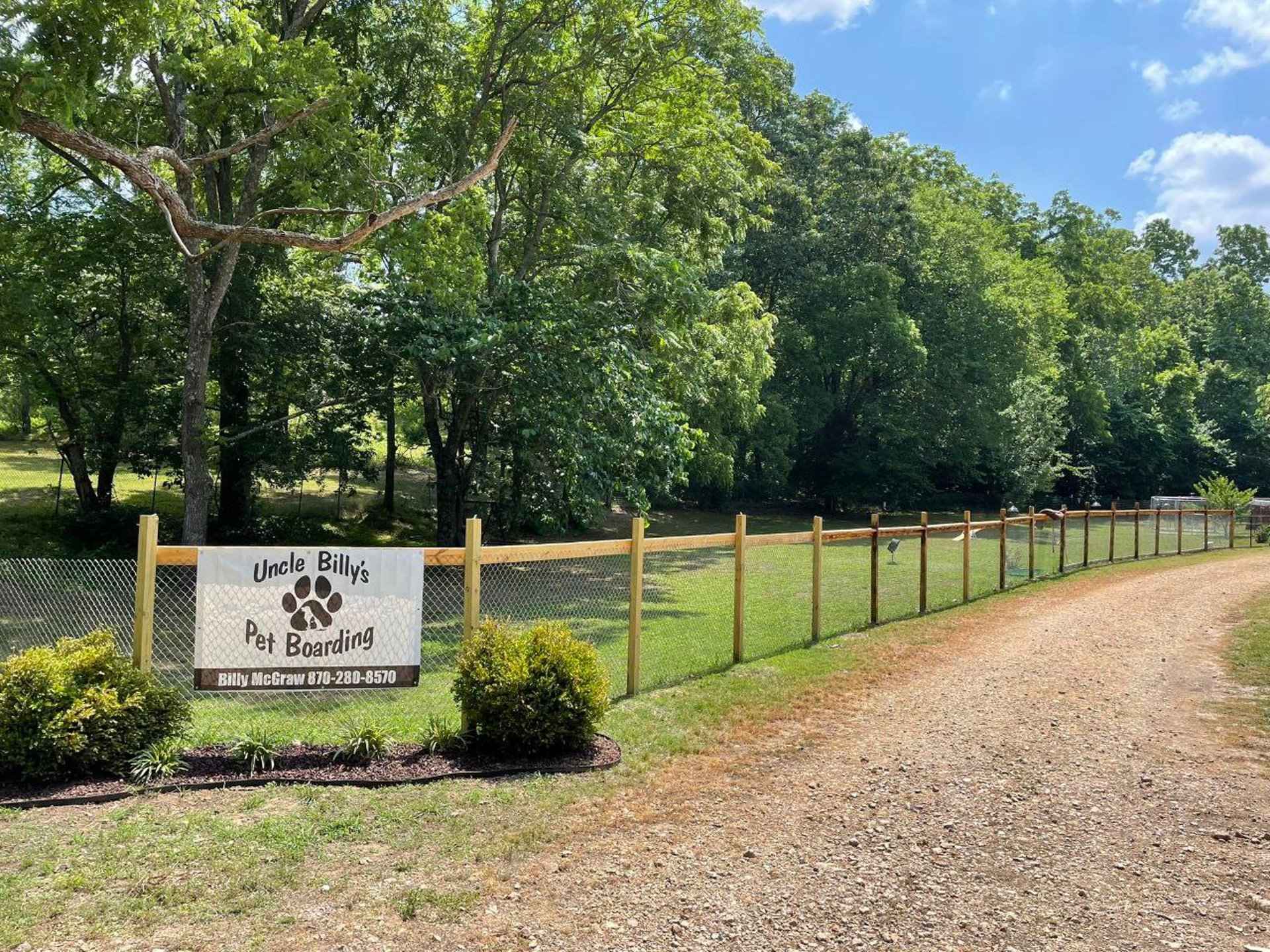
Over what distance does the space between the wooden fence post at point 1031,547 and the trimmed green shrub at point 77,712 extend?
1477 cm

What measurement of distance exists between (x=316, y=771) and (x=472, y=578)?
1.62 m

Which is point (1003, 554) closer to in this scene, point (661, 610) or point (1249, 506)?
point (661, 610)

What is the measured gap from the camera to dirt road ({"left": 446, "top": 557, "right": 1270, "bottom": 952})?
3717mm

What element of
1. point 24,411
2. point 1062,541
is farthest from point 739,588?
point 24,411

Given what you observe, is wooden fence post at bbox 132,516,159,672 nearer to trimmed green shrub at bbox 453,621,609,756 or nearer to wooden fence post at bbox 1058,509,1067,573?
trimmed green shrub at bbox 453,621,609,756

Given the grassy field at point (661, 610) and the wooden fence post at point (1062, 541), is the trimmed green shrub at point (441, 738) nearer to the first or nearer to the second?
the grassy field at point (661, 610)

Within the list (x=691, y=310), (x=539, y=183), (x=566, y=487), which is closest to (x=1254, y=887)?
(x=566, y=487)

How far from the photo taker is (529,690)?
579 centimetres

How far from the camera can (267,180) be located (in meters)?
18.9

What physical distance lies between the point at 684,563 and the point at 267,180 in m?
12.5

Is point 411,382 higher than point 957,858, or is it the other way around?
point 411,382

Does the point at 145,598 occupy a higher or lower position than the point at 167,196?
lower

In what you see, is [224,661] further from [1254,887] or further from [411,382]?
[411,382]

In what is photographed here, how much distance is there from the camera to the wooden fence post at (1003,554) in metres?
15.1
